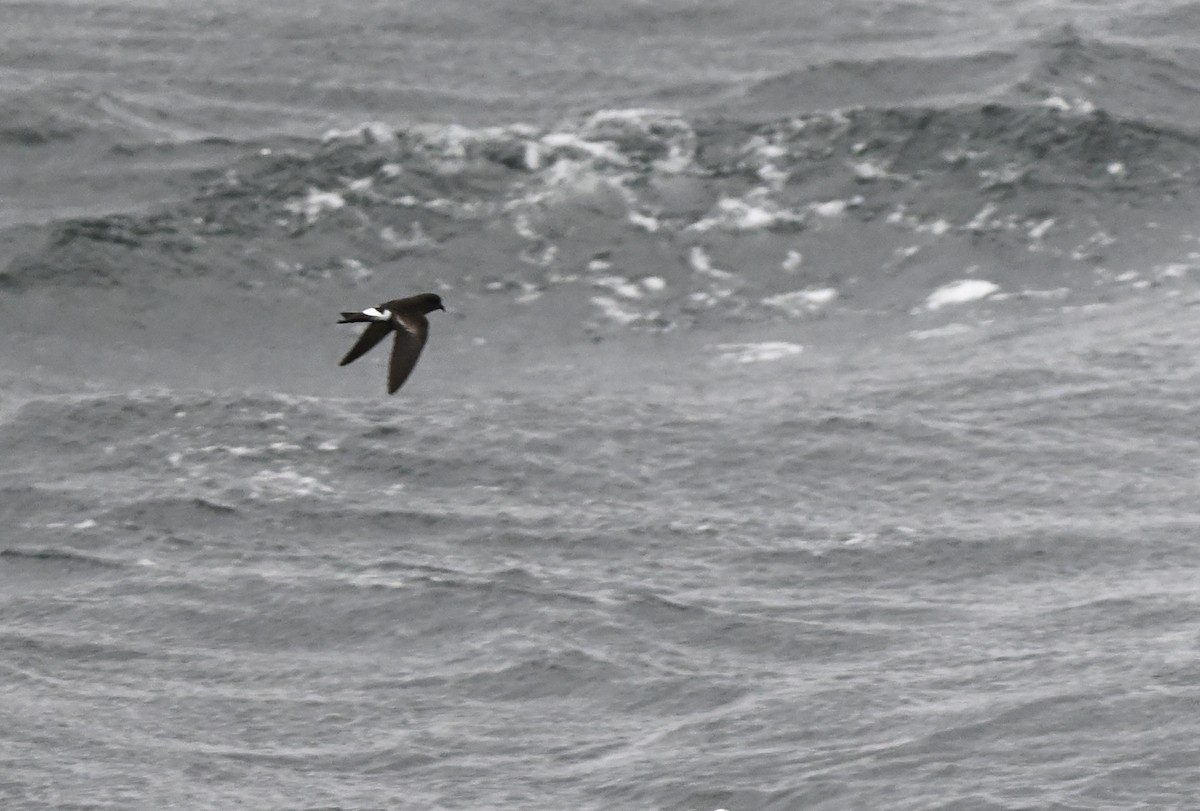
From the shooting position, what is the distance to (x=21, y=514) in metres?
18.7

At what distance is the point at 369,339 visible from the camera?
16281 mm

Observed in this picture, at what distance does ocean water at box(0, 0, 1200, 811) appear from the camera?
1492 centimetres

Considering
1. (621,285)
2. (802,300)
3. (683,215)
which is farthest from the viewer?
(683,215)

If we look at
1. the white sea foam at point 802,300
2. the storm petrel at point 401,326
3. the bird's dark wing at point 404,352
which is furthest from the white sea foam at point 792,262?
the bird's dark wing at point 404,352

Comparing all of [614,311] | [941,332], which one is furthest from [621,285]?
[941,332]

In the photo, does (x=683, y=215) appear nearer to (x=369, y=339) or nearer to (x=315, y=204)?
(x=315, y=204)

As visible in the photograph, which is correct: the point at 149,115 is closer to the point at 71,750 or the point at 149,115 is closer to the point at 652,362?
the point at 652,362

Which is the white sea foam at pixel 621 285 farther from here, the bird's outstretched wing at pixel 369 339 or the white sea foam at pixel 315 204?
the bird's outstretched wing at pixel 369 339

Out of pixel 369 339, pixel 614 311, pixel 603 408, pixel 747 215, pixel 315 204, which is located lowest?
pixel 603 408

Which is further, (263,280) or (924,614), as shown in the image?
(263,280)

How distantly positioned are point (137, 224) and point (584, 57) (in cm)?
610

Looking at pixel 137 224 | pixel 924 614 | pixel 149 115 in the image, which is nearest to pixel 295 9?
pixel 149 115

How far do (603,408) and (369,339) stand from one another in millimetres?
4527

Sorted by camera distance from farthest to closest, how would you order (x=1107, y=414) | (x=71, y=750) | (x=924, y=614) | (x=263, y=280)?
(x=263, y=280) → (x=1107, y=414) → (x=924, y=614) → (x=71, y=750)
